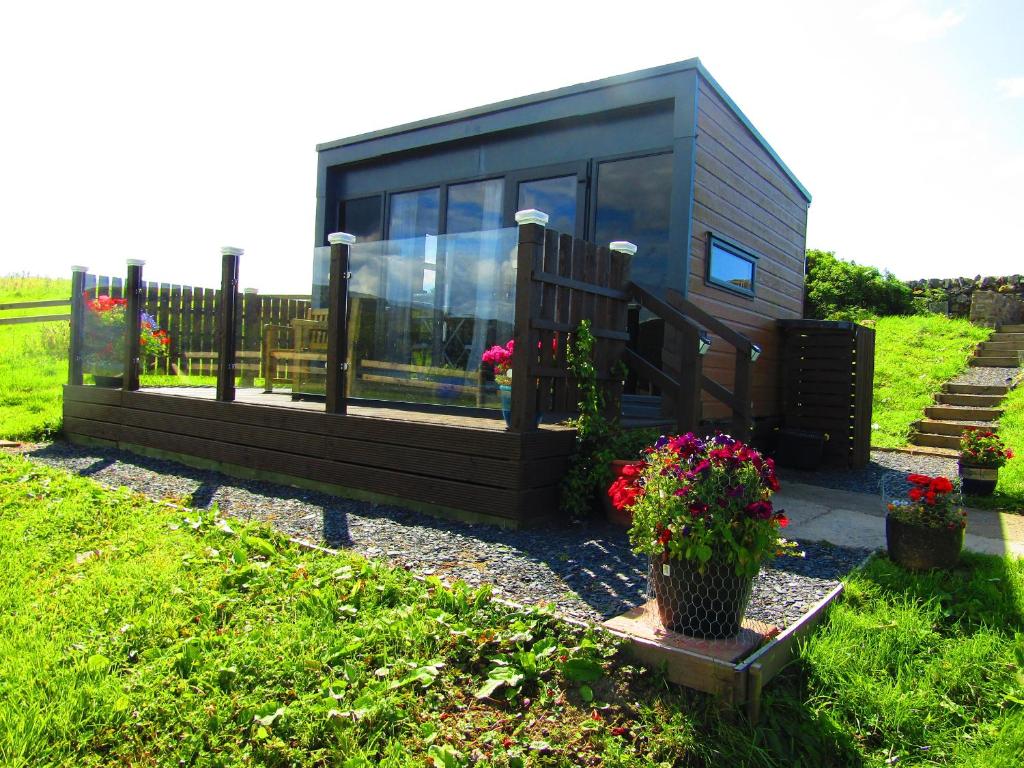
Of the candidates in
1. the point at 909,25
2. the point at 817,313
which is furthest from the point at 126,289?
the point at 817,313

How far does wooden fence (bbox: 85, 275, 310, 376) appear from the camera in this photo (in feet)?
21.0

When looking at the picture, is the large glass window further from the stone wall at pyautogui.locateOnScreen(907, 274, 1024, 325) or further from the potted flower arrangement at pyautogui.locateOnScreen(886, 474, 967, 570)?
the stone wall at pyautogui.locateOnScreen(907, 274, 1024, 325)

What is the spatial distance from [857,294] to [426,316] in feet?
44.9

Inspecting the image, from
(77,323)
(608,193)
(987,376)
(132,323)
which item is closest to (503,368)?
(608,193)

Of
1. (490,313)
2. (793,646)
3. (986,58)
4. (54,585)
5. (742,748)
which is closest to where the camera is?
(742,748)

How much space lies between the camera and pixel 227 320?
6250mm

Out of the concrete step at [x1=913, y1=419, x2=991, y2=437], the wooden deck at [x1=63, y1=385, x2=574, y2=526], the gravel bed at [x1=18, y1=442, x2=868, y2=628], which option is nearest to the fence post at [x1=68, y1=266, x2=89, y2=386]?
the wooden deck at [x1=63, y1=385, x2=574, y2=526]

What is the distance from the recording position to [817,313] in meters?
15.9

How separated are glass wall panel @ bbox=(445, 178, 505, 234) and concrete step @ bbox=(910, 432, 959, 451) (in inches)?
256

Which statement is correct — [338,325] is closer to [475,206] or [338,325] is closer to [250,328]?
[250,328]

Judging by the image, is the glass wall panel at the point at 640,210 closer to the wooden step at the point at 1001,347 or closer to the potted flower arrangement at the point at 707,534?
the potted flower arrangement at the point at 707,534

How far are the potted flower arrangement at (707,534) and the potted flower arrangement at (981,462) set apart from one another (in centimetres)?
490

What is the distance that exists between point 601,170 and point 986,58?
3446mm

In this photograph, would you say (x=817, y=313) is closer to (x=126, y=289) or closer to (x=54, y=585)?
(x=126, y=289)
